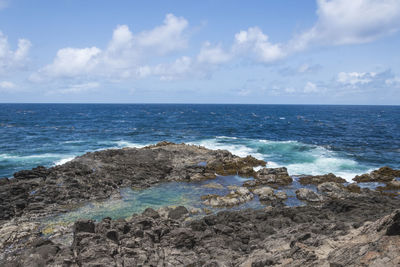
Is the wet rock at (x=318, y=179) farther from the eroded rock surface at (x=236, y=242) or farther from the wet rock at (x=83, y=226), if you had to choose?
the wet rock at (x=83, y=226)

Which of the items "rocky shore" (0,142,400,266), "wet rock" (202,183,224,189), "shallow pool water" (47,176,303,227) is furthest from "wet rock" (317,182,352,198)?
"wet rock" (202,183,224,189)

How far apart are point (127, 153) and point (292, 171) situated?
22022 millimetres

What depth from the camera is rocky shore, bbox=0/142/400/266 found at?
11852 mm

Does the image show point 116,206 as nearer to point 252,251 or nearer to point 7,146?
point 252,251

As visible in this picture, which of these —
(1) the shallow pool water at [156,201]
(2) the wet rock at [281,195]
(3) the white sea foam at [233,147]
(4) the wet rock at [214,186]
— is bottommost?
(1) the shallow pool water at [156,201]

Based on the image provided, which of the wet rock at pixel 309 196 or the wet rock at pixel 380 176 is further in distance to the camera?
the wet rock at pixel 380 176

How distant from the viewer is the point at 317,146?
50.9 metres

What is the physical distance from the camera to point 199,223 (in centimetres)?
1803

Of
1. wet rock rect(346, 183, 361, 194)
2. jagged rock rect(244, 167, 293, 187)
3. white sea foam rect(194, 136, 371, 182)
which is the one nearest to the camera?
wet rock rect(346, 183, 361, 194)

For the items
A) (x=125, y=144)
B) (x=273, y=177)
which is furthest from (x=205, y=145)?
(x=273, y=177)

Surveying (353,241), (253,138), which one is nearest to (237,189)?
(353,241)

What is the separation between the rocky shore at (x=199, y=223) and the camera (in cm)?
1185

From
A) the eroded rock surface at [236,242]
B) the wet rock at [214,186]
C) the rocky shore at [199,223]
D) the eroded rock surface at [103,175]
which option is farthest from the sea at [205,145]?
the eroded rock surface at [236,242]

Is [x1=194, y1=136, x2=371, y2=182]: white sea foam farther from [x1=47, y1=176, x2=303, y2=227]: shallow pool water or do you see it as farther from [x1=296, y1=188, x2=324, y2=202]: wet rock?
[x1=296, y1=188, x2=324, y2=202]: wet rock
